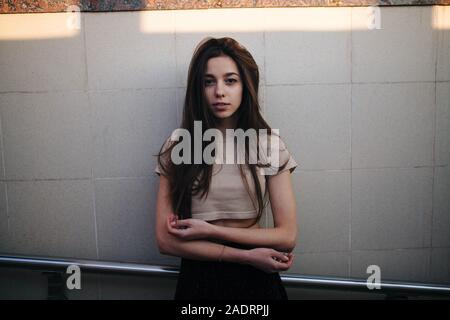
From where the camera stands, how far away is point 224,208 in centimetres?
147

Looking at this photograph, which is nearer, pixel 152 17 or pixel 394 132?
pixel 152 17

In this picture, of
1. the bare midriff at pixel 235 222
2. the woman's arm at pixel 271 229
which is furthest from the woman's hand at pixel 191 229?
the bare midriff at pixel 235 222

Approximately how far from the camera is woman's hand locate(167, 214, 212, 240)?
1.39 m

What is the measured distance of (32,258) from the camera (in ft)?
6.07

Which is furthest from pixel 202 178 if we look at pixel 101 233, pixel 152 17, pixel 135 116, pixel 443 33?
pixel 443 33

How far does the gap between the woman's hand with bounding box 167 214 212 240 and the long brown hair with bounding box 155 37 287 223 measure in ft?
0.31

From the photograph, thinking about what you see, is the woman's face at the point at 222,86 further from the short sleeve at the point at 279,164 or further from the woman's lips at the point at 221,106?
the short sleeve at the point at 279,164

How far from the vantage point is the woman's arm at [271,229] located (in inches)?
55.0

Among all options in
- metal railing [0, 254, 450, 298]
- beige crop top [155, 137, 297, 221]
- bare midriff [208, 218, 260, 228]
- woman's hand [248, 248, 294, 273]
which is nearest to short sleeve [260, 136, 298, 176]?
beige crop top [155, 137, 297, 221]

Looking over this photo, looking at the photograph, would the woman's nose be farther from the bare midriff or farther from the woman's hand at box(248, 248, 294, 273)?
the woman's hand at box(248, 248, 294, 273)

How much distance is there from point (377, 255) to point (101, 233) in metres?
1.92

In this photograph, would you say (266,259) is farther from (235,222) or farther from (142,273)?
(142,273)
